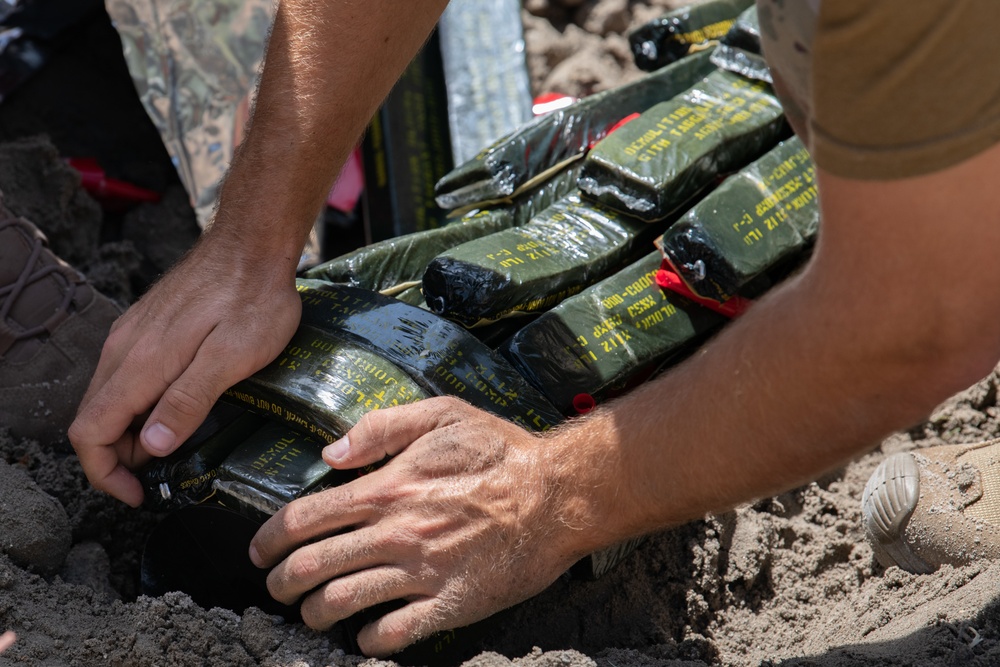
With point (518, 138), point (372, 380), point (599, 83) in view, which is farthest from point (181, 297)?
point (599, 83)

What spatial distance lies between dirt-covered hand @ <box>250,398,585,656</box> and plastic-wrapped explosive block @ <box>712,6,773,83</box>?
1.09 meters

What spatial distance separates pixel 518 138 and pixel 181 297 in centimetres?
83

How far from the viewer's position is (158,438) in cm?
144

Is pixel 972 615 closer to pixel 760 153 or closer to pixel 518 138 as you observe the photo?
pixel 760 153

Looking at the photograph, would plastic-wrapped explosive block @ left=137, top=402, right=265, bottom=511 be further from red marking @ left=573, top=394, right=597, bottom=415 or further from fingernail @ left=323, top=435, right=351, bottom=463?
red marking @ left=573, top=394, right=597, bottom=415

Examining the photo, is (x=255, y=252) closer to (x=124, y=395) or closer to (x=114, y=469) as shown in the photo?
(x=124, y=395)

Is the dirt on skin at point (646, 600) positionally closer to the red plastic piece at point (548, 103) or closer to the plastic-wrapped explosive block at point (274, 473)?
the plastic-wrapped explosive block at point (274, 473)

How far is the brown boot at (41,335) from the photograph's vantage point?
1697 millimetres

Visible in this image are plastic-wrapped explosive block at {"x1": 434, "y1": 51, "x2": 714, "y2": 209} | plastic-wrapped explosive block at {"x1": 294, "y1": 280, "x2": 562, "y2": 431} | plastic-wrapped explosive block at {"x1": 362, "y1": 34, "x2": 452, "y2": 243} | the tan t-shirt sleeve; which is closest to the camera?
the tan t-shirt sleeve

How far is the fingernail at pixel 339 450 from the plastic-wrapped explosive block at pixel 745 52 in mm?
1242

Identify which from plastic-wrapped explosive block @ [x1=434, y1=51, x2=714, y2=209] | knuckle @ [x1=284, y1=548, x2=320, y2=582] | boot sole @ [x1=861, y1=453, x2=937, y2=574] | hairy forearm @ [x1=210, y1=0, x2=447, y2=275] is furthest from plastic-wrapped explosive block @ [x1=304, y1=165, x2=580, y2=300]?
boot sole @ [x1=861, y1=453, x2=937, y2=574]

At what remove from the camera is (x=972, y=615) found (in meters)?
1.36

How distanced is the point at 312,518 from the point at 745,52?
1395 millimetres

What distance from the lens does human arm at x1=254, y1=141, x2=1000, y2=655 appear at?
3.09 feet
